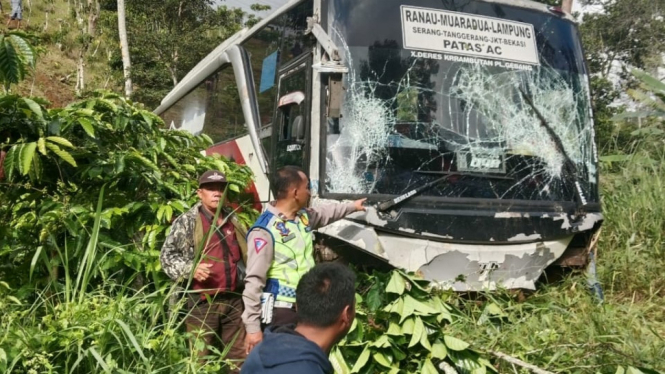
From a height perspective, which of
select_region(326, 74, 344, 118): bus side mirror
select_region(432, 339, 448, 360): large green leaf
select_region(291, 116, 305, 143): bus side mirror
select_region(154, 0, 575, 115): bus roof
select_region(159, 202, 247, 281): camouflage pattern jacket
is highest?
select_region(154, 0, 575, 115): bus roof

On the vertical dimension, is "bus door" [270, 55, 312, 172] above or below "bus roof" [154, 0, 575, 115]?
below

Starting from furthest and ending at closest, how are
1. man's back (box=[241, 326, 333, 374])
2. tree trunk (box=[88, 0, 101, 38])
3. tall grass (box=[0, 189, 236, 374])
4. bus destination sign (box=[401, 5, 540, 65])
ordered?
tree trunk (box=[88, 0, 101, 38]) < bus destination sign (box=[401, 5, 540, 65]) < tall grass (box=[0, 189, 236, 374]) < man's back (box=[241, 326, 333, 374])

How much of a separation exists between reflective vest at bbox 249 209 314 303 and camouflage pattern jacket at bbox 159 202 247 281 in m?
0.52

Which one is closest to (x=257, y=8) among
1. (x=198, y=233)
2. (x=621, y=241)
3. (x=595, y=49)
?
→ (x=595, y=49)

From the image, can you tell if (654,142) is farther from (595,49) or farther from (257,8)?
(257,8)

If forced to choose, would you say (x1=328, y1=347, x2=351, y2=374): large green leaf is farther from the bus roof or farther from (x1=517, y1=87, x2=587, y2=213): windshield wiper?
the bus roof

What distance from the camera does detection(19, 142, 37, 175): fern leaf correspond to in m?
3.46

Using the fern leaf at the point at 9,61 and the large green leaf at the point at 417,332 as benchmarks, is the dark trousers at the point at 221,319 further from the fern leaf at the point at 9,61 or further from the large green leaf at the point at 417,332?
the fern leaf at the point at 9,61

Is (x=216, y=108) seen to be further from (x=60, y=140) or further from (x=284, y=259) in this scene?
(x=284, y=259)

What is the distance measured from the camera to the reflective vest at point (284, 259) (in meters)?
3.30

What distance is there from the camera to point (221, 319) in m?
3.79

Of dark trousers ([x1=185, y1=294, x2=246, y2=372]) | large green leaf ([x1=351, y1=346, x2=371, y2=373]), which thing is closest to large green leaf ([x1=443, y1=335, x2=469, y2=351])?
large green leaf ([x1=351, y1=346, x2=371, y2=373])

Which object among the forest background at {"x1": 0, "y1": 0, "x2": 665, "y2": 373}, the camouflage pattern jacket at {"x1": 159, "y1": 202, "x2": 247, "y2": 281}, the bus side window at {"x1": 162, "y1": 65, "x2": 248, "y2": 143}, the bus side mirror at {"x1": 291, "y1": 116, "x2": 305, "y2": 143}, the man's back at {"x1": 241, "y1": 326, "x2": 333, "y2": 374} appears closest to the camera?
the man's back at {"x1": 241, "y1": 326, "x2": 333, "y2": 374}

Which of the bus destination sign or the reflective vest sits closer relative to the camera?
the reflective vest
